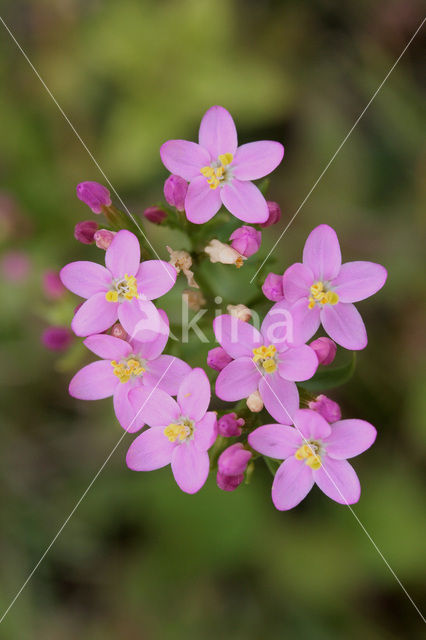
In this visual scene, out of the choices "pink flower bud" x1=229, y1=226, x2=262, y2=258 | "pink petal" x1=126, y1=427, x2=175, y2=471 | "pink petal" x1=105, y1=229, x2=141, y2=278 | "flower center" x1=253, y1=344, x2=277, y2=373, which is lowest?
"pink petal" x1=126, y1=427, x2=175, y2=471

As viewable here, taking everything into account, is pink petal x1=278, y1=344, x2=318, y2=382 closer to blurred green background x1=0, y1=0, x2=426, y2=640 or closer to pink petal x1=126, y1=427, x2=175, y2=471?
pink petal x1=126, y1=427, x2=175, y2=471

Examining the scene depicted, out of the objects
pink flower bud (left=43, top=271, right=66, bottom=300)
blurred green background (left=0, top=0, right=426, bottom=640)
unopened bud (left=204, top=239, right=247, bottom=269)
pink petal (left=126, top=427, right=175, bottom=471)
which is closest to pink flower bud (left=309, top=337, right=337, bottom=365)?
unopened bud (left=204, top=239, right=247, bottom=269)

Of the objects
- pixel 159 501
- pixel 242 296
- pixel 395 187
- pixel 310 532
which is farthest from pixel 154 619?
pixel 395 187

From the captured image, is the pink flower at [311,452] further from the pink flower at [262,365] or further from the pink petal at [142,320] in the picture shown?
the pink petal at [142,320]

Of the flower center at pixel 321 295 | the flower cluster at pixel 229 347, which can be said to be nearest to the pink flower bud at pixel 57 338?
the flower cluster at pixel 229 347

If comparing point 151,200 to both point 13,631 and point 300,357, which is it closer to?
point 300,357

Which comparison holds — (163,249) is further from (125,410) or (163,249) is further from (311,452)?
(311,452)

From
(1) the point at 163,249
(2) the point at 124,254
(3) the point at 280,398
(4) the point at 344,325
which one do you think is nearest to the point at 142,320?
(2) the point at 124,254
